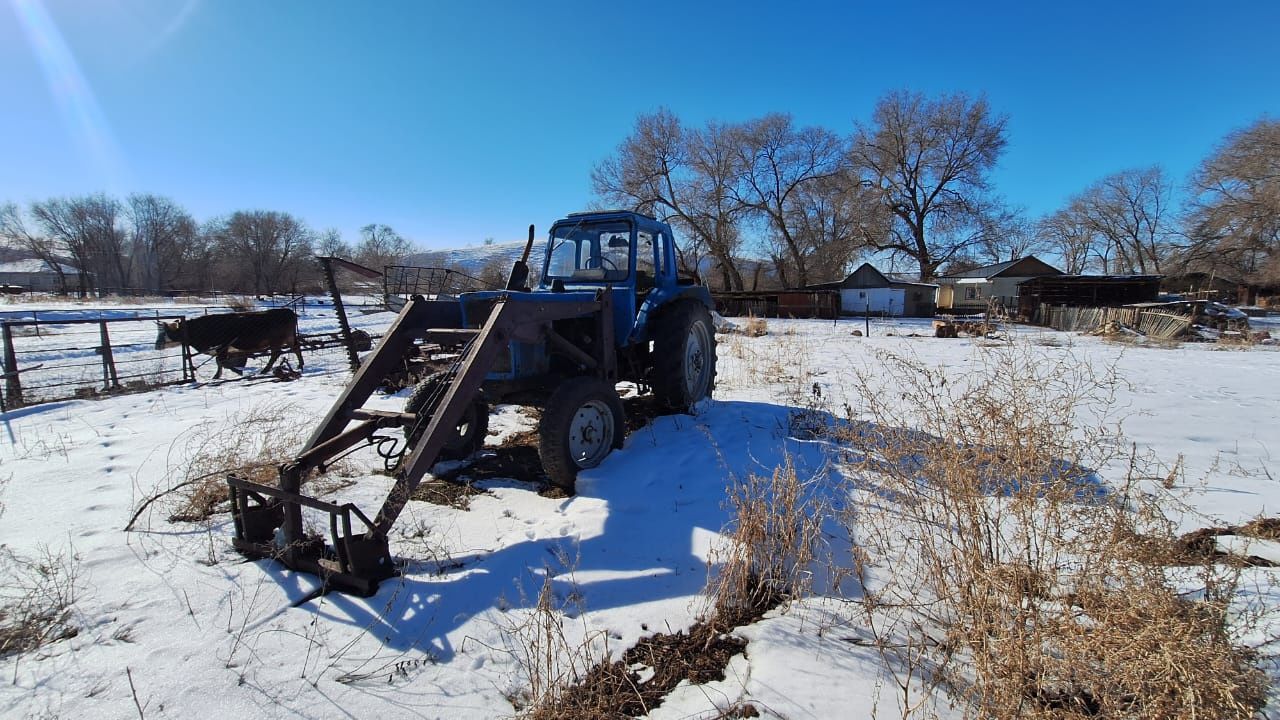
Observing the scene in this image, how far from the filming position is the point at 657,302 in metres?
5.76

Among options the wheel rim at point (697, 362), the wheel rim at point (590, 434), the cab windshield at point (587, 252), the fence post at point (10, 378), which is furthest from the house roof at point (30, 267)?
the wheel rim at point (590, 434)

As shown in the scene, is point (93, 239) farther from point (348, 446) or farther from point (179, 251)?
point (348, 446)

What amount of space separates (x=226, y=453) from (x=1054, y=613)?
5.45 meters

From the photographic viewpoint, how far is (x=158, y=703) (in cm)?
200

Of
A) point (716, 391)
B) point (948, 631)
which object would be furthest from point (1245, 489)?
point (716, 391)

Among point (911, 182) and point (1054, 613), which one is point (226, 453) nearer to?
point (1054, 613)

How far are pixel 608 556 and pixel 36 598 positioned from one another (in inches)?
108

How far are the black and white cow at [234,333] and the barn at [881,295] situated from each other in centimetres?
3005

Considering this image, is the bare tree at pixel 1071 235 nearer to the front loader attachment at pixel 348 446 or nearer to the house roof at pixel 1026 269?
the house roof at pixel 1026 269

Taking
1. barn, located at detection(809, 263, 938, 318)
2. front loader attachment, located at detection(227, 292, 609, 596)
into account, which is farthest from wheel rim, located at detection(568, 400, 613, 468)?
barn, located at detection(809, 263, 938, 318)

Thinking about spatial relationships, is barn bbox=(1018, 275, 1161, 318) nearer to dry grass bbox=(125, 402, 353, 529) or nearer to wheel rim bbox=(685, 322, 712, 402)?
wheel rim bbox=(685, 322, 712, 402)

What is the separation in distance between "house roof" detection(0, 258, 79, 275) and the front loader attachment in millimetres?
90515

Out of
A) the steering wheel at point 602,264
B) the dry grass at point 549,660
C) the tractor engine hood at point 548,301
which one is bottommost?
the dry grass at point 549,660

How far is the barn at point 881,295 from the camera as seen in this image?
33000 mm
